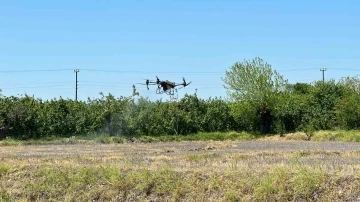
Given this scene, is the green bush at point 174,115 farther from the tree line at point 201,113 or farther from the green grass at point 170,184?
the green grass at point 170,184

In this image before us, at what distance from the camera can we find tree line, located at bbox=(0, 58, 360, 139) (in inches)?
1681

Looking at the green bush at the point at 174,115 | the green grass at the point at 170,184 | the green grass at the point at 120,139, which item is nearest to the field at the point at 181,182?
the green grass at the point at 170,184

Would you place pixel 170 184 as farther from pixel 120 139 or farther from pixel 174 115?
pixel 174 115

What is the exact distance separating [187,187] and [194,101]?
3559 centimetres

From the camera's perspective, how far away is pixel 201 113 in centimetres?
4759

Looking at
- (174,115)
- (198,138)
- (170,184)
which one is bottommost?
(170,184)

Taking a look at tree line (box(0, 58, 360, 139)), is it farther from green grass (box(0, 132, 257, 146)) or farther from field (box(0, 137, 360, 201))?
field (box(0, 137, 360, 201))

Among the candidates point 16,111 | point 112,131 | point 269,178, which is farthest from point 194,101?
point 269,178

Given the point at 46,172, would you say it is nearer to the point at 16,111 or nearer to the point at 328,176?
the point at 328,176

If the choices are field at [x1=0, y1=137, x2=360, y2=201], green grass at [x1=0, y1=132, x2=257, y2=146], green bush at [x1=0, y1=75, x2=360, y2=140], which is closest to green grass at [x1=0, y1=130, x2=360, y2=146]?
green grass at [x1=0, y1=132, x2=257, y2=146]

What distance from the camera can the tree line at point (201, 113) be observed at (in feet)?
140

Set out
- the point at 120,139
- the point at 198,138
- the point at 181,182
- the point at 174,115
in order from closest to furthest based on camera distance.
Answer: the point at 181,182, the point at 120,139, the point at 198,138, the point at 174,115

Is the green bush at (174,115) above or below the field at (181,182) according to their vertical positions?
above

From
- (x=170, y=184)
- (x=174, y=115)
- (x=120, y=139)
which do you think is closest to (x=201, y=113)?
(x=174, y=115)
